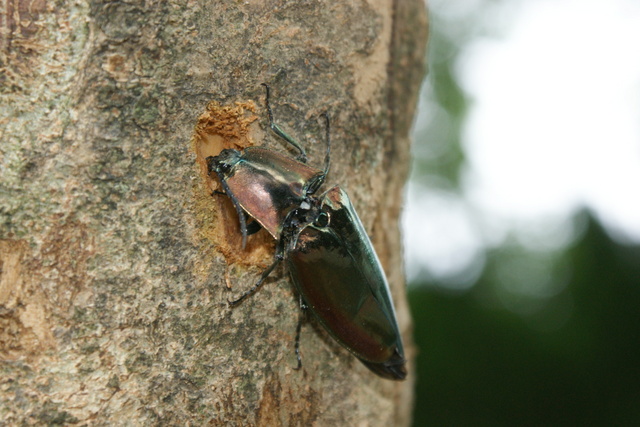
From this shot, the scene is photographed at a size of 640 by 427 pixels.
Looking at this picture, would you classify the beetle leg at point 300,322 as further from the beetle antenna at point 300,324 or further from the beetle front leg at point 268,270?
the beetle front leg at point 268,270

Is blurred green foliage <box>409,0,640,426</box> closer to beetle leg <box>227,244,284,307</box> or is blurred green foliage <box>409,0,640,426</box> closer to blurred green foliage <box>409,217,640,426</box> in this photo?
blurred green foliage <box>409,217,640,426</box>

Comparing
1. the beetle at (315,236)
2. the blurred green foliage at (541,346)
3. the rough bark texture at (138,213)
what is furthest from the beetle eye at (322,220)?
the blurred green foliage at (541,346)

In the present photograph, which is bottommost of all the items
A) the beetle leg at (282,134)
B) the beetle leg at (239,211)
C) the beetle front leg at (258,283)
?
the beetle front leg at (258,283)

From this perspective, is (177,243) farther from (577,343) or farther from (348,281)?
(577,343)

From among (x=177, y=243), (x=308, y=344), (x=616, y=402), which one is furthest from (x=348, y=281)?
(x=616, y=402)

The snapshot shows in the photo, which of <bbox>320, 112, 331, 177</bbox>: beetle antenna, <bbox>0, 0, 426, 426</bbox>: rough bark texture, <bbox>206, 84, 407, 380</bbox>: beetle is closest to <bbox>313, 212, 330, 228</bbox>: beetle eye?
<bbox>206, 84, 407, 380</bbox>: beetle
